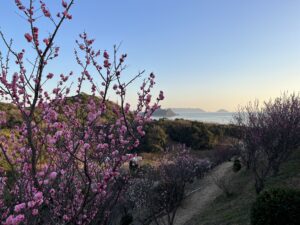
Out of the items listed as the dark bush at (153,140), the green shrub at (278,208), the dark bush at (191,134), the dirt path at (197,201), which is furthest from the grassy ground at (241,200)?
the dark bush at (191,134)

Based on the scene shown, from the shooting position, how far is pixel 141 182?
14945 mm

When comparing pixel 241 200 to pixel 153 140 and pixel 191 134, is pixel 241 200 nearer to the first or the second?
pixel 153 140

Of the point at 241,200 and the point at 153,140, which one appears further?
the point at 153,140

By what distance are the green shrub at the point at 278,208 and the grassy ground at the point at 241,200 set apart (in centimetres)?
228

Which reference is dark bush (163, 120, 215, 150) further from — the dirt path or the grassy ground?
the grassy ground

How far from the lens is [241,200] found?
12.9 meters

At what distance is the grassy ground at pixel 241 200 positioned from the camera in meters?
10.7

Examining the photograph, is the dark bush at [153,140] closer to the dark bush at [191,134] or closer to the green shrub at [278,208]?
the dark bush at [191,134]

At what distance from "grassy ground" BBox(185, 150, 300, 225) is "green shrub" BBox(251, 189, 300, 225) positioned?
228cm

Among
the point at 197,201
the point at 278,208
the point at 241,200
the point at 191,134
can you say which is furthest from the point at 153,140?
the point at 278,208

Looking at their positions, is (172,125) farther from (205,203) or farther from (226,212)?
(226,212)

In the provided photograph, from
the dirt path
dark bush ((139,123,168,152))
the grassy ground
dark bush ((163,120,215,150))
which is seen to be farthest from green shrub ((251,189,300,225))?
dark bush ((163,120,215,150))

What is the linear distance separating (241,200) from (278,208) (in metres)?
6.24

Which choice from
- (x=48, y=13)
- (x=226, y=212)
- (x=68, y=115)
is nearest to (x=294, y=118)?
(x=226, y=212)
